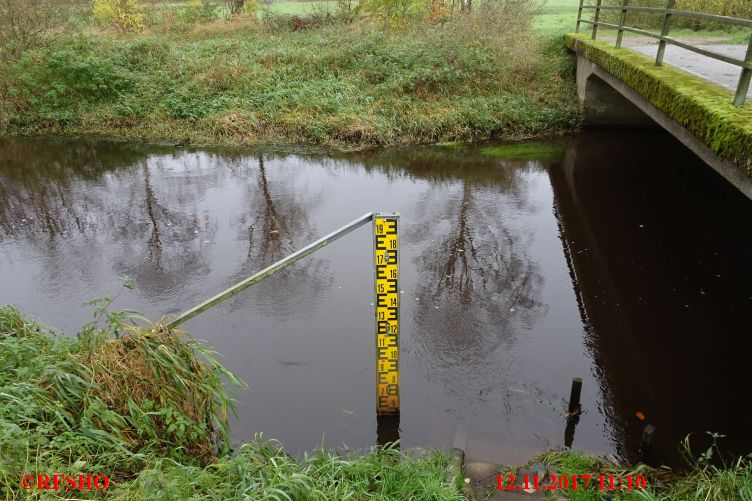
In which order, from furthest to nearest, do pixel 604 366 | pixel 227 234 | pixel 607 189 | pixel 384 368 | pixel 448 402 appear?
pixel 607 189
pixel 227 234
pixel 604 366
pixel 448 402
pixel 384 368

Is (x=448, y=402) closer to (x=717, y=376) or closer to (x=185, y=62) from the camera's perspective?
(x=717, y=376)

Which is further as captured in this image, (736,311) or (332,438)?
(736,311)

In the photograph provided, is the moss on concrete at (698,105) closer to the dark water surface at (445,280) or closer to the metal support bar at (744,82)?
the metal support bar at (744,82)

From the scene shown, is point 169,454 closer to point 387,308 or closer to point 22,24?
point 387,308

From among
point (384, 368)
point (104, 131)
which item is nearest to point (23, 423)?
point (384, 368)

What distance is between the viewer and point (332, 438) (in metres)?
4.89

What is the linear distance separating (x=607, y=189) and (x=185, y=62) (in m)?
14.0

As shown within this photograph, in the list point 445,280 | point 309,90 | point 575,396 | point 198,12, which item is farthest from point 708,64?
point 198,12

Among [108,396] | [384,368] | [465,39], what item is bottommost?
[384,368]

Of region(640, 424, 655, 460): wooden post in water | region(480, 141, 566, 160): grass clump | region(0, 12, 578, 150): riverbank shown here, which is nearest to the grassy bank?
region(640, 424, 655, 460): wooden post in water

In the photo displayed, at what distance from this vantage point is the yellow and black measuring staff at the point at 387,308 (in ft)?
14.2

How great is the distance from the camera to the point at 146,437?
3.98 metres

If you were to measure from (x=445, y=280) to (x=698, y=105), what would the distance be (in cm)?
376

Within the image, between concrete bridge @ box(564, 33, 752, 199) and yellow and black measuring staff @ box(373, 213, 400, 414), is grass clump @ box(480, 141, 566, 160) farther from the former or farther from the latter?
yellow and black measuring staff @ box(373, 213, 400, 414)
